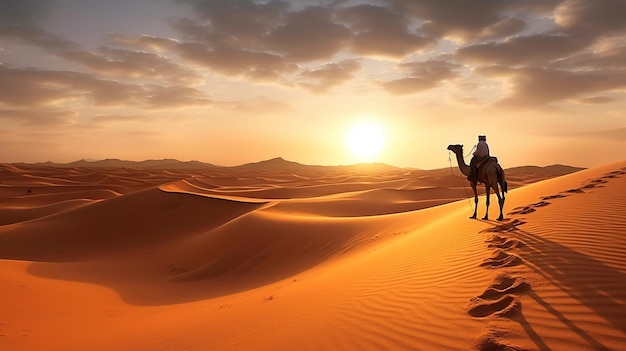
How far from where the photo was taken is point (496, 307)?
4.26m

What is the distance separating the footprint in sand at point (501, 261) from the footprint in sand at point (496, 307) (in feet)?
3.82

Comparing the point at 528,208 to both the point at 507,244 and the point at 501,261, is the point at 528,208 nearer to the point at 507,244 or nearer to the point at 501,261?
the point at 507,244

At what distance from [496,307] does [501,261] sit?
1.60 metres

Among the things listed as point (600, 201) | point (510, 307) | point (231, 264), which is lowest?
point (231, 264)

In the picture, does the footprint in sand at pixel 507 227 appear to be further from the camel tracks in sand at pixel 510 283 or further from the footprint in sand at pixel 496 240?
the footprint in sand at pixel 496 240

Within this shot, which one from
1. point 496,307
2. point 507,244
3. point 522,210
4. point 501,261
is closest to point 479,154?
point 522,210

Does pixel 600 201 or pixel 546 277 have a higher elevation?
pixel 600 201

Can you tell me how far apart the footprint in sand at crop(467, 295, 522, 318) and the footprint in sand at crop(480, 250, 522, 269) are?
116cm

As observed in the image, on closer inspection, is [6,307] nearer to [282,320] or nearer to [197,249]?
[282,320]

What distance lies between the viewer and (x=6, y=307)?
7.73m

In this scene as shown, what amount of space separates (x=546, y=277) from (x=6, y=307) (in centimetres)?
962

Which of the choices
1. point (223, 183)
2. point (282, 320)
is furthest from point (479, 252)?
point (223, 183)

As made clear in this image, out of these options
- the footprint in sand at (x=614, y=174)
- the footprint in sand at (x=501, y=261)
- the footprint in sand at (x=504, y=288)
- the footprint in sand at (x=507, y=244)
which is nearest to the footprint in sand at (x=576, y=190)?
the footprint in sand at (x=614, y=174)

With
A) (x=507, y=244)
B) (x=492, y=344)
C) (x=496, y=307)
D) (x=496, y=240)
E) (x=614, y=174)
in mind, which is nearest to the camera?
(x=492, y=344)
